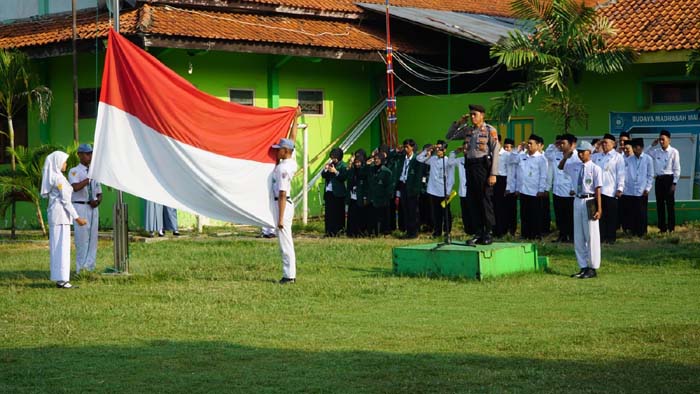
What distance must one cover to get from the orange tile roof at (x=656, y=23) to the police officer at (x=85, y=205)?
42.5 ft

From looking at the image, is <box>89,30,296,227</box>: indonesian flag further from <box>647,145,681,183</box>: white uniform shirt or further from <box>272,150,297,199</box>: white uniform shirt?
<box>647,145,681,183</box>: white uniform shirt

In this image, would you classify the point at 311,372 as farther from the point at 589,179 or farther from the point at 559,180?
the point at 559,180

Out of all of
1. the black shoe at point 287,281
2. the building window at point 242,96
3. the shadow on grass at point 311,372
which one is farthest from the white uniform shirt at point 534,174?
the shadow on grass at point 311,372

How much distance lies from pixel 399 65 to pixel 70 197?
1509cm

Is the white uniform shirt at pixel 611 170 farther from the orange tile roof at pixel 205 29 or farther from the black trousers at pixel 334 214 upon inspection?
the orange tile roof at pixel 205 29

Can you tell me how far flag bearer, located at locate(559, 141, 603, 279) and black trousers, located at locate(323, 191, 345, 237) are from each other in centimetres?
914

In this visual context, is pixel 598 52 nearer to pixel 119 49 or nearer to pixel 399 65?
pixel 399 65

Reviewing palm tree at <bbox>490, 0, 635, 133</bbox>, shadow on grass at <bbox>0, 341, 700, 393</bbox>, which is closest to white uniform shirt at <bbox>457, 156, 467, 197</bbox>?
palm tree at <bbox>490, 0, 635, 133</bbox>

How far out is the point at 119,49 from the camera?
53.7 feet

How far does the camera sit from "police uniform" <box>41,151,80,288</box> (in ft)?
51.3

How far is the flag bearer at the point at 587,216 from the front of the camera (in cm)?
1614

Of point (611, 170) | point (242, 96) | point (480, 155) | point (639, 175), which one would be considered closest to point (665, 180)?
point (639, 175)

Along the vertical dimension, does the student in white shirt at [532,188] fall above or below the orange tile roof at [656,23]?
below

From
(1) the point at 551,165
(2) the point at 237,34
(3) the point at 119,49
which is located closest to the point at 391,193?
(1) the point at 551,165
